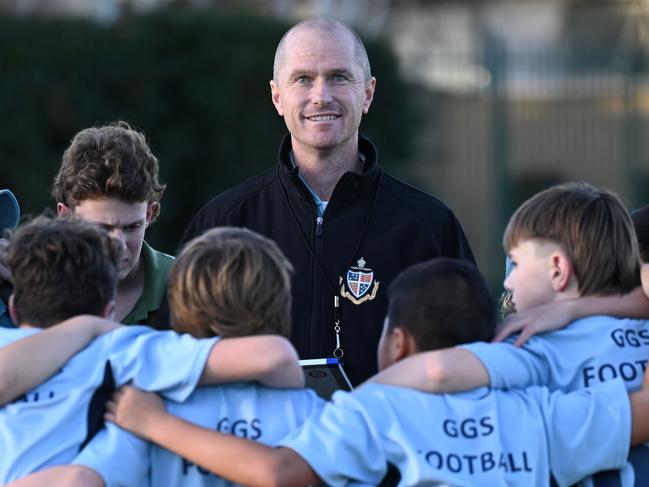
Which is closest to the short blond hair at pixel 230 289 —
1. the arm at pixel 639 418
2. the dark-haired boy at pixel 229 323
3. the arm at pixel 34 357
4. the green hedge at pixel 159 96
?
the dark-haired boy at pixel 229 323

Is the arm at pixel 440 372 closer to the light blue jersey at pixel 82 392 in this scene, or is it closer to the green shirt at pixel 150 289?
the light blue jersey at pixel 82 392

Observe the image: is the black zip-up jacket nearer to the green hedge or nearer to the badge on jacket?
the badge on jacket

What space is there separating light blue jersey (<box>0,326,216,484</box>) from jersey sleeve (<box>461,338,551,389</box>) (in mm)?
705

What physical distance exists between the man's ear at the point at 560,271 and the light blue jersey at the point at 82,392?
101cm

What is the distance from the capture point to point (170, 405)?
2.91 meters

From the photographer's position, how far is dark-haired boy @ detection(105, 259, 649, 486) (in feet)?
9.26

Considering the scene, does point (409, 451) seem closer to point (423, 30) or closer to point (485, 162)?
point (485, 162)

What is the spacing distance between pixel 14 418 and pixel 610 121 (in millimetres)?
12666

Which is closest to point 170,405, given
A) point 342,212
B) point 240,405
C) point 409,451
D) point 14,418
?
point 240,405

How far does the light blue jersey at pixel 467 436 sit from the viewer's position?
112 inches

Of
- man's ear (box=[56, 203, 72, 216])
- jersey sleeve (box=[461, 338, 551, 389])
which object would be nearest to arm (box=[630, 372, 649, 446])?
jersey sleeve (box=[461, 338, 551, 389])

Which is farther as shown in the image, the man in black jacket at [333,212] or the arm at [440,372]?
the man in black jacket at [333,212]

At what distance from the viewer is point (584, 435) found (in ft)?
9.73

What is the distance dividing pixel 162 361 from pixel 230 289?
245 mm
